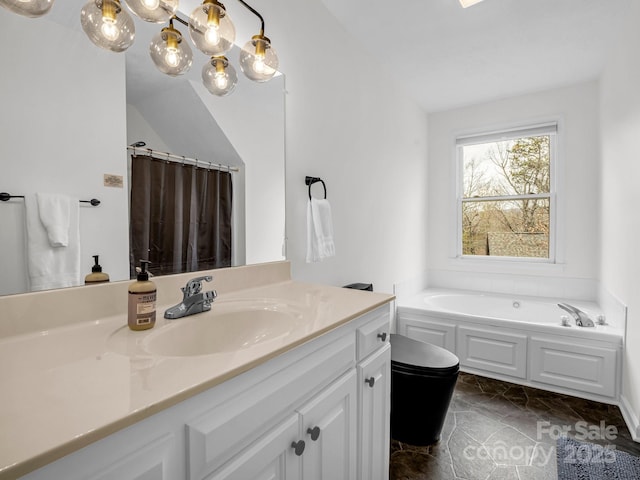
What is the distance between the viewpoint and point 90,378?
62 cm

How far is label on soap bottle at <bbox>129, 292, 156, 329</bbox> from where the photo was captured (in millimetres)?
892

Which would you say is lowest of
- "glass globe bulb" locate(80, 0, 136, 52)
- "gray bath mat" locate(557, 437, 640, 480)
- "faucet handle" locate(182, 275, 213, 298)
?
"gray bath mat" locate(557, 437, 640, 480)

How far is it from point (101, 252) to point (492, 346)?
2.69 metres

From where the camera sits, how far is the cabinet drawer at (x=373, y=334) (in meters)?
1.17

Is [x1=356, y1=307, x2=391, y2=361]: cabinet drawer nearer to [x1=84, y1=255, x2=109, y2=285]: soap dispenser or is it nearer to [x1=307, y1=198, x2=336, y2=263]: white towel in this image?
[x1=307, y1=198, x2=336, y2=263]: white towel

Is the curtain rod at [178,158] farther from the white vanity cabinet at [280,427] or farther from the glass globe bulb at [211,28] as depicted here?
the white vanity cabinet at [280,427]

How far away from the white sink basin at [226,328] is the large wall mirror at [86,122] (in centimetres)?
31

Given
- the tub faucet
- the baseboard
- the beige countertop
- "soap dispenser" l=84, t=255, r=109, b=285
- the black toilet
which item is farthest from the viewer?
the tub faucet

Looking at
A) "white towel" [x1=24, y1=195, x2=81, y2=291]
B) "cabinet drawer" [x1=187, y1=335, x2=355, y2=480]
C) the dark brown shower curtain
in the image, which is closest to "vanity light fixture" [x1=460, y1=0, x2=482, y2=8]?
the dark brown shower curtain

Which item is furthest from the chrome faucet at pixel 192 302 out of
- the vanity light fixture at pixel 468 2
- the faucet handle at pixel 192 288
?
the vanity light fixture at pixel 468 2

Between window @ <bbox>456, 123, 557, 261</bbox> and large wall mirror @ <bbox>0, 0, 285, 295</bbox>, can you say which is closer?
large wall mirror @ <bbox>0, 0, 285, 295</bbox>

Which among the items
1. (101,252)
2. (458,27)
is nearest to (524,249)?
(458,27)

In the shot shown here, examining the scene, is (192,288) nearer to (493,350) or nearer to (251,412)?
(251,412)

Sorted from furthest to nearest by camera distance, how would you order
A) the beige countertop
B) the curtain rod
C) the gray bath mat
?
the gray bath mat → the curtain rod → the beige countertop
